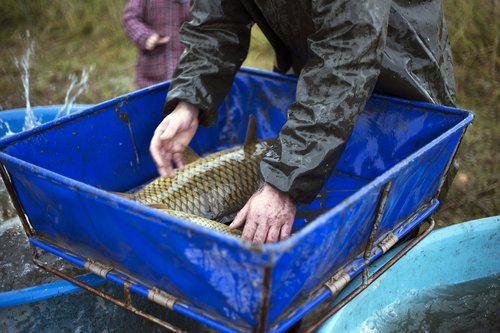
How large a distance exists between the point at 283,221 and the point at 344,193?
90 centimetres

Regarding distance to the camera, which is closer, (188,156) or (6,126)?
(188,156)

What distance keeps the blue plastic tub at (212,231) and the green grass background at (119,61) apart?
1272 millimetres

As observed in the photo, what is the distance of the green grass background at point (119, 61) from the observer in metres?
3.54

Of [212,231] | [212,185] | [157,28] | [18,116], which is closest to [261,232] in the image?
[212,231]

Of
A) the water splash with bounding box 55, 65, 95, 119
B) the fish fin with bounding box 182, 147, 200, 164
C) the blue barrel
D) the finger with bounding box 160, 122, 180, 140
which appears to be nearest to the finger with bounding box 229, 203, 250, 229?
the finger with bounding box 160, 122, 180, 140

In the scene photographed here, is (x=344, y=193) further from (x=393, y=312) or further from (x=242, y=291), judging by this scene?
(x=242, y=291)

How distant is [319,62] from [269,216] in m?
0.47

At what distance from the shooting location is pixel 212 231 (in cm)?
111

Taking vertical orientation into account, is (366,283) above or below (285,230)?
below

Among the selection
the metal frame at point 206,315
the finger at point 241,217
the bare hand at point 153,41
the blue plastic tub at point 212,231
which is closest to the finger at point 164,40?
the bare hand at point 153,41

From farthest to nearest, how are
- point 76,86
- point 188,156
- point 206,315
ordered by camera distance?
1. point 76,86
2. point 188,156
3. point 206,315

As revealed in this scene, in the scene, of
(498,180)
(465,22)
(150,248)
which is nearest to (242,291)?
(150,248)

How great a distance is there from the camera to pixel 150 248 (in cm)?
130

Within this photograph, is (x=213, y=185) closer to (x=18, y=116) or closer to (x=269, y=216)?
(x=269, y=216)
